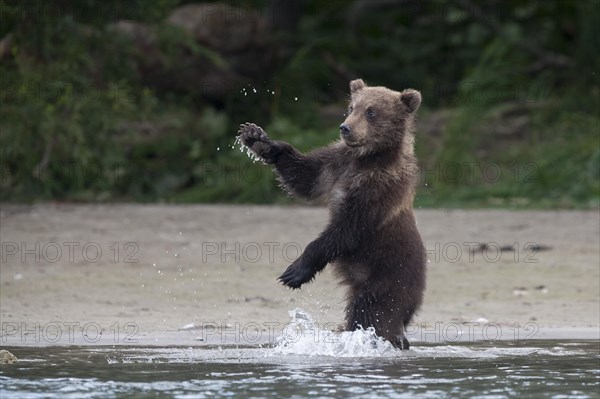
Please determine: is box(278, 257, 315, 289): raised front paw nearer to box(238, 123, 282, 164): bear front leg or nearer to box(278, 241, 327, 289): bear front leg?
box(278, 241, 327, 289): bear front leg

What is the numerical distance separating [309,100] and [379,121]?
8506mm

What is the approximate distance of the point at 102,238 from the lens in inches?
450

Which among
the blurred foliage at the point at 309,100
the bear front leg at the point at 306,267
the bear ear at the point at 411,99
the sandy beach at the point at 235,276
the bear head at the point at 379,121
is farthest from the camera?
the blurred foliage at the point at 309,100

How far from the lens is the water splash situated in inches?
298

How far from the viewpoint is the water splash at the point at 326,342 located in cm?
757

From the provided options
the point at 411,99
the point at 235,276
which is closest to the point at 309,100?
the point at 235,276

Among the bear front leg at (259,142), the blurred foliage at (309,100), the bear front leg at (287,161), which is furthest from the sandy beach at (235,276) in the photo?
the bear front leg at (259,142)

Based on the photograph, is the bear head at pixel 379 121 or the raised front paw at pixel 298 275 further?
the bear head at pixel 379 121

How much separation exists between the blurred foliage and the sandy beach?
32.6 inches

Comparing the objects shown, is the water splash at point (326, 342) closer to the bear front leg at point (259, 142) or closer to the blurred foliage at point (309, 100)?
the bear front leg at point (259, 142)

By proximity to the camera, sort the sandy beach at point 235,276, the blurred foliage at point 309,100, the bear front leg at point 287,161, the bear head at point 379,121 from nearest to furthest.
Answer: the bear head at point 379,121 < the bear front leg at point 287,161 < the sandy beach at point 235,276 < the blurred foliage at point 309,100

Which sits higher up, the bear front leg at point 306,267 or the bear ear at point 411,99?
the bear ear at point 411,99

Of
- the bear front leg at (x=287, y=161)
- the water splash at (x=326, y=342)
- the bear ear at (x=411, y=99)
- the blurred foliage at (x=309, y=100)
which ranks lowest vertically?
the water splash at (x=326, y=342)

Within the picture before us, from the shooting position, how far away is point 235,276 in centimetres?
1037
